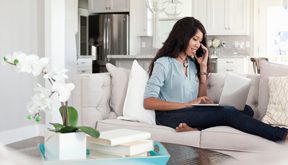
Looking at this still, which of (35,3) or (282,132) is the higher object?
(35,3)

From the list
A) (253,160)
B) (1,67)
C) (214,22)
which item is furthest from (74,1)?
(253,160)

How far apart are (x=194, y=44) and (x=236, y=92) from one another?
18.5 inches

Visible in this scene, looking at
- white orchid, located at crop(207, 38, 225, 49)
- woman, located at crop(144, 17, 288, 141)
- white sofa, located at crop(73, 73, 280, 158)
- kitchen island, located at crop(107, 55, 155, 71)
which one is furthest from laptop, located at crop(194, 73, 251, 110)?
white orchid, located at crop(207, 38, 225, 49)

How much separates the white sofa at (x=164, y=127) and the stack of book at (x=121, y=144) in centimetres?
114

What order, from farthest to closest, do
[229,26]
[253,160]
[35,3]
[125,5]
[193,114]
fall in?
[125,5], [229,26], [35,3], [193,114], [253,160]

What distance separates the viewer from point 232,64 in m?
6.83

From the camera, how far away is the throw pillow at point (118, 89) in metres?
2.93

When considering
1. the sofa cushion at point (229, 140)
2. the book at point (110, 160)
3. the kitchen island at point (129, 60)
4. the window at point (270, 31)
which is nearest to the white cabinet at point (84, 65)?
the kitchen island at point (129, 60)

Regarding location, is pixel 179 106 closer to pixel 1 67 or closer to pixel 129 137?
pixel 129 137

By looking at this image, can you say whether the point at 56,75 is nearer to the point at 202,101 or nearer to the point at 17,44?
the point at 202,101

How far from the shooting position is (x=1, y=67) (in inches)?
169

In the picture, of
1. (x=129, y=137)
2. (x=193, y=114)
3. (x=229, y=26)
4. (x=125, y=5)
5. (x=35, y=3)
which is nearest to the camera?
(x=129, y=137)

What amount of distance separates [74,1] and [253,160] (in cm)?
560

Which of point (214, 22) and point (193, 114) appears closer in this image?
point (193, 114)
